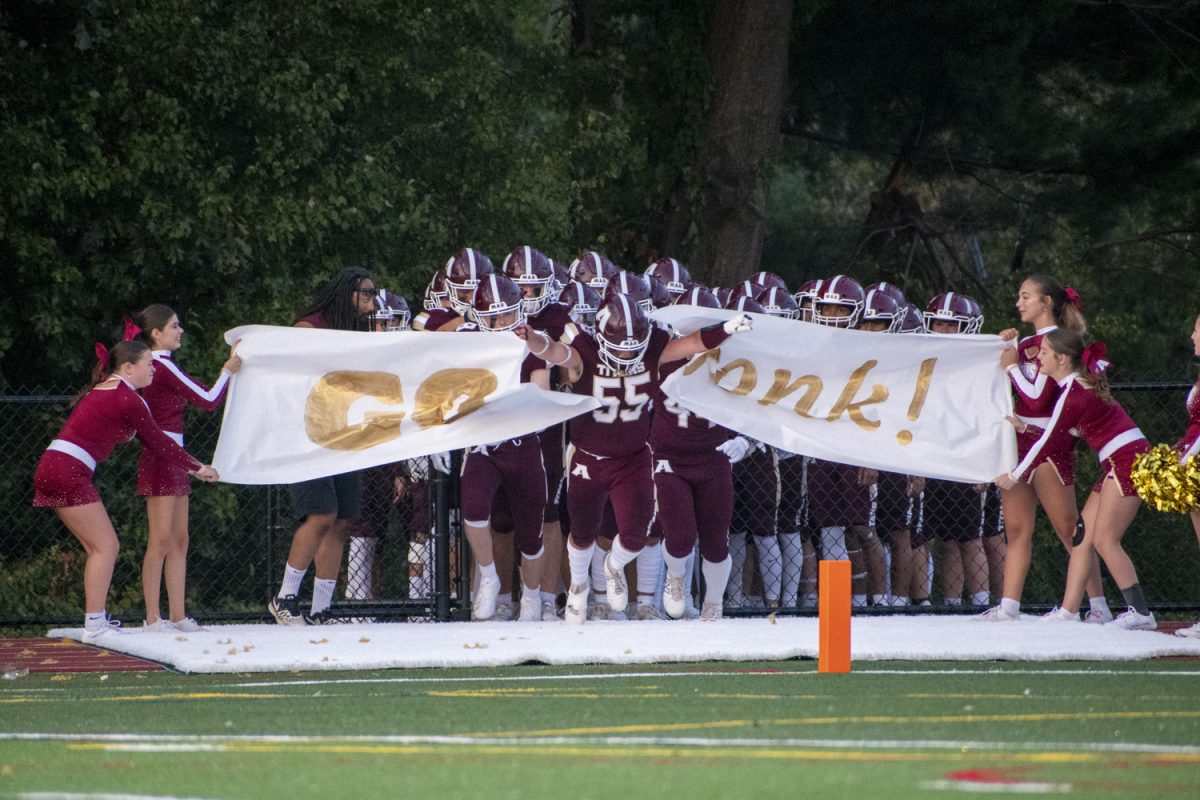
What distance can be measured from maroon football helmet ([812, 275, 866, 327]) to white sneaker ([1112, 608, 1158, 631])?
122 inches

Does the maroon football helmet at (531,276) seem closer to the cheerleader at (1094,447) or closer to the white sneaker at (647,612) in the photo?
the white sneaker at (647,612)

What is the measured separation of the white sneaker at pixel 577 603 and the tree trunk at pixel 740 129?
8.39 metres

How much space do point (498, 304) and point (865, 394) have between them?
8.19ft

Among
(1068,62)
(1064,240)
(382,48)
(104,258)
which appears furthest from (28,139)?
(1064,240)

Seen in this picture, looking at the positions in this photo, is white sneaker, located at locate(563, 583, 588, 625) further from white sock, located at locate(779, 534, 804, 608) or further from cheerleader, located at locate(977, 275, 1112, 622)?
cheerleader, located at locate(977, 275, 1112, 622)

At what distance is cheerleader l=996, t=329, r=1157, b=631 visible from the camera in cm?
1116

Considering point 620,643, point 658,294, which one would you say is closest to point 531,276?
point 658,294

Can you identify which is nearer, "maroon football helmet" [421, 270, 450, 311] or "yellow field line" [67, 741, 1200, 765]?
"yellow field line" [67, 741, 1200, 765]

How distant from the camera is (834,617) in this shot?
8812mm

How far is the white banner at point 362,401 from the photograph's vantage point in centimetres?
1227

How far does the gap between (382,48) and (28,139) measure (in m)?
4.04

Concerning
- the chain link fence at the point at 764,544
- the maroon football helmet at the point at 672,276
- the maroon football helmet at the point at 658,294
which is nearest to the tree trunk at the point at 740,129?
the chain link fence at the point at 764,544

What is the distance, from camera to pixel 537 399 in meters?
12.2

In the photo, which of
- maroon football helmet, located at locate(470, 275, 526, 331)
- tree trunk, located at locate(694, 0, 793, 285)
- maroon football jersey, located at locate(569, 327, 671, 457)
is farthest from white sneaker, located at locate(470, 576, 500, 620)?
tree trunk, located at locate(694, 0, 793, 285)
